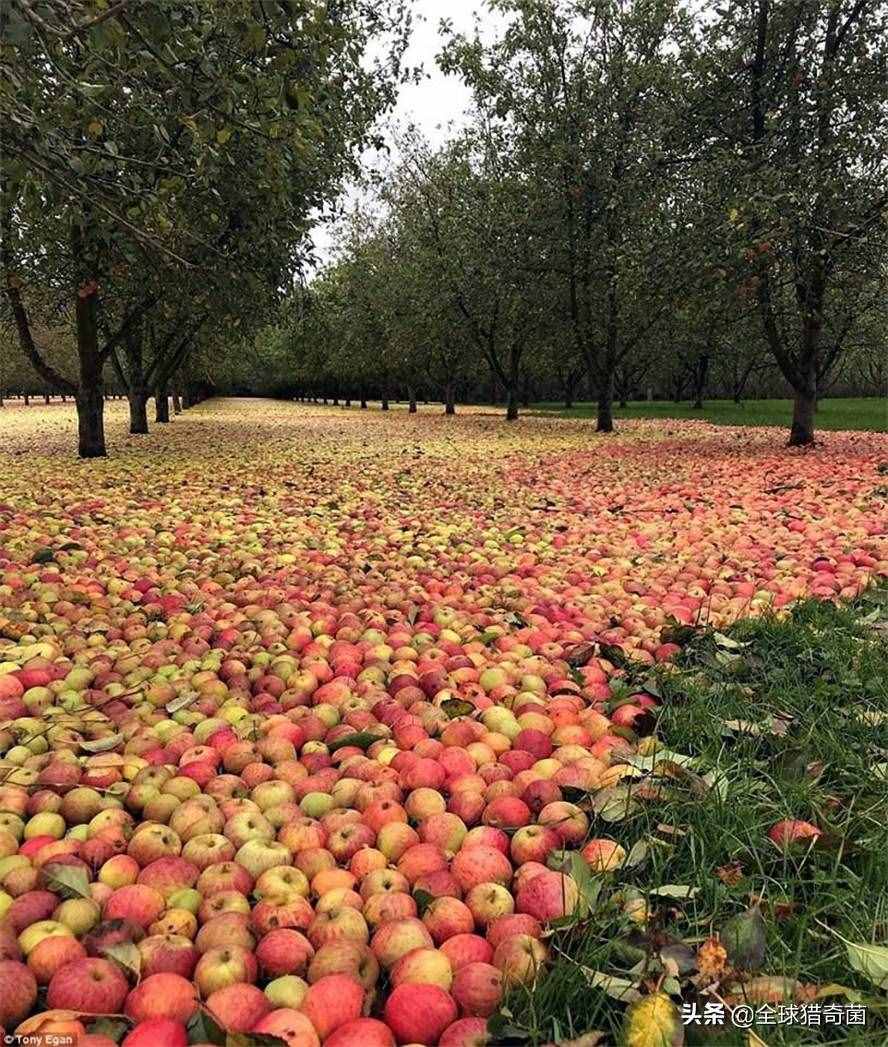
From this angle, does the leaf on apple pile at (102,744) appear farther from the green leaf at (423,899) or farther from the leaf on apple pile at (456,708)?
the green leaf at (423,899)

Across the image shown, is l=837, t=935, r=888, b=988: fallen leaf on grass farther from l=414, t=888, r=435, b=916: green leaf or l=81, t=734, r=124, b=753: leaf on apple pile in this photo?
l=81, t=734, r=124, b=753: leaf on apple pile

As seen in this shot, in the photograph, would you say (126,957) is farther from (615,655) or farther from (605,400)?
(605,400)

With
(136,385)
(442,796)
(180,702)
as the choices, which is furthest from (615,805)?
(136,385)

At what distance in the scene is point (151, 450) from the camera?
15.9 metres

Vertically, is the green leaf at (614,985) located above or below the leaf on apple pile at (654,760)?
below

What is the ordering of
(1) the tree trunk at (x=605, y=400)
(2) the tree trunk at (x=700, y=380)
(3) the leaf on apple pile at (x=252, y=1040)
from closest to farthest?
(3) the leaf on apple pile at (x=252, y=1040) → (1) the tree trunk at (x=605, y=400) → (2) the tree trunk at (x=700, y=380)

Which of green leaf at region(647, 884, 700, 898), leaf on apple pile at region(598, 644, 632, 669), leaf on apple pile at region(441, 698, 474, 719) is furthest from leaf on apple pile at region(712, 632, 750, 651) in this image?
green leaf at region(647, 884, 700, 898)

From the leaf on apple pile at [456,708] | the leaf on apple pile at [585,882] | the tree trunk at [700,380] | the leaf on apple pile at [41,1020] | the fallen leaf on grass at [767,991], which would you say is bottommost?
the fallen leaf on grass at [767,991]

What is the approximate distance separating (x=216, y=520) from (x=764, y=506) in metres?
6.13

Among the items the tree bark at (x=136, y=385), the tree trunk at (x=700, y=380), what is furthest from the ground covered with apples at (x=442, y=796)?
the tree trunk at (x=700, y=380)

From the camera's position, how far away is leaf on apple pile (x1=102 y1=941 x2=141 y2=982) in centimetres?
177

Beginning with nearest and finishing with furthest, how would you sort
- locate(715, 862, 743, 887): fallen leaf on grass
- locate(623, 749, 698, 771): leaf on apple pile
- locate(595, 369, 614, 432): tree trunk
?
locate(715, 862, 743, 887): fallen leaf on grass → locate(623, 749, 698, 771): leaf on apple pile → locate(595, 369, 614, 432): tree trunk

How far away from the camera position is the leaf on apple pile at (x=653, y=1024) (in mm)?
1571

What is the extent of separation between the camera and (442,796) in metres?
2.59
